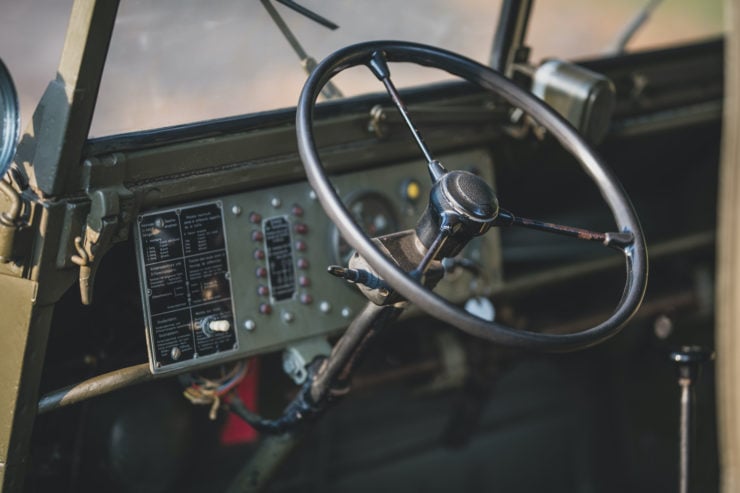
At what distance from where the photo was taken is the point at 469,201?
1.46 metres

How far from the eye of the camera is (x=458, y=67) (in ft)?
5.86

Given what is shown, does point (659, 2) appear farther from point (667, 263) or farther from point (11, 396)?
point (11, 396)

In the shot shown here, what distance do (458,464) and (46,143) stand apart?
173 centimetres

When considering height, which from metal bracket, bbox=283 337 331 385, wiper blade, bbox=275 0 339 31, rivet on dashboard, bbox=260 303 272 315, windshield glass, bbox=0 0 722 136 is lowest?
metal bracket, bbox=283 337 331 385

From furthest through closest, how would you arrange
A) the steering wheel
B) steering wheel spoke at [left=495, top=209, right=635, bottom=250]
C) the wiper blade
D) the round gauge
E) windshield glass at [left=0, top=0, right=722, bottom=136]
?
the round gauge < the wiper blade < windshield glass at [left=0, top=0, right=722, bottom=136] < steering wheel spoke at [left=495, top=209, right=635, bottom=250] < the steering wheel

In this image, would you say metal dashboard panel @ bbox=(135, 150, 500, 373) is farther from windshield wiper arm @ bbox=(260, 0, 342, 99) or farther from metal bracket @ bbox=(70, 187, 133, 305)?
windshield wiper arm @ bbox=(260, 0, 342, 99)

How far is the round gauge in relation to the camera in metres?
1.96

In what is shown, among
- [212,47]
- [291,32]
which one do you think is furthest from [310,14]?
[212,47]

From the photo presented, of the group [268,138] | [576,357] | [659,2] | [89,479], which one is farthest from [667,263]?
[89,479]

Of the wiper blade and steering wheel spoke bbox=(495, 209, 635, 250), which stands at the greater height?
the wiper blade

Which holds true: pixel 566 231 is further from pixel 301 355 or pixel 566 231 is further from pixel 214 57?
pixel 214 57

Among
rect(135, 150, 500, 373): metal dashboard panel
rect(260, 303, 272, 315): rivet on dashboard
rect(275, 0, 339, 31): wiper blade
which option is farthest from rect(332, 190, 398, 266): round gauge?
rect(275, 0, 339, 31): wiper blade

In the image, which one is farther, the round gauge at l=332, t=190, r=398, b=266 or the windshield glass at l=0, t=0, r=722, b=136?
the round gauge at l=332, t=190, r=398, b=266

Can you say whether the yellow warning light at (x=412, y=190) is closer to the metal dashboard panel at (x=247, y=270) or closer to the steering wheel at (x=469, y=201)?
the metal dashboard panel at (x=247, y=270)
